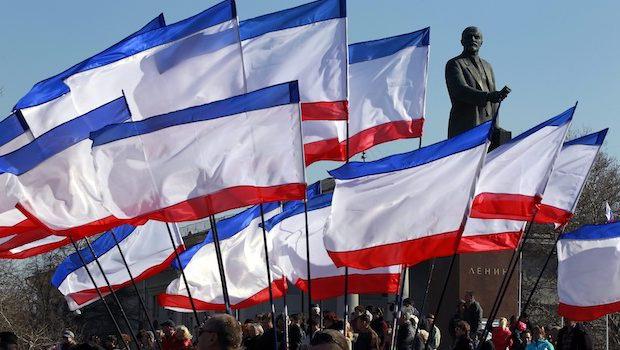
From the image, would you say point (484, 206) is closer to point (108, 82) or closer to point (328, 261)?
point (328, 261)

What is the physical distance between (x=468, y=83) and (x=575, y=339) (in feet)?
14.7

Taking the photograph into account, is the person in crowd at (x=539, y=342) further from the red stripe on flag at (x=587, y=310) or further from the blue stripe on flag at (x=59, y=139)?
the blue stripe on flag at (x=59, y=139)

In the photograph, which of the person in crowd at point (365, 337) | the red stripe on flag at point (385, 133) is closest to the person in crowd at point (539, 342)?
the person in crowd at point (365, 337)

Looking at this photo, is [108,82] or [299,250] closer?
[108,82]

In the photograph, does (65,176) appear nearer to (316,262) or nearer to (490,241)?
(316,262)

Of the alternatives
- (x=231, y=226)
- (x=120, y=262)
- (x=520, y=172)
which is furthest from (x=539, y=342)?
(x=120, y=262)

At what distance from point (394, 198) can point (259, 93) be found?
1.53 metres

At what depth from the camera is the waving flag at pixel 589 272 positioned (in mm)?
16391

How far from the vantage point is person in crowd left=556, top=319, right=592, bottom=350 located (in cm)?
1703

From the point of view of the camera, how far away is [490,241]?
1507cm

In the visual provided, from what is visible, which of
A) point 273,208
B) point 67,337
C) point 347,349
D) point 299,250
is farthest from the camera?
point 67,337

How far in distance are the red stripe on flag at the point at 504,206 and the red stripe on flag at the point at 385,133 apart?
84.1 inches

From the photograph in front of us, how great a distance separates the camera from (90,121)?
13.8 meters

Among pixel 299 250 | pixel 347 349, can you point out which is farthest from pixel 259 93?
pixel 347 349
